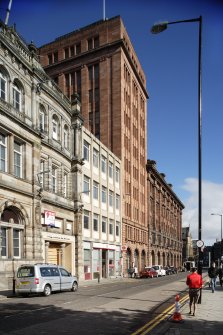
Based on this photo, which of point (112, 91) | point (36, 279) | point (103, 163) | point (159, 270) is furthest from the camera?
point (112, 91)

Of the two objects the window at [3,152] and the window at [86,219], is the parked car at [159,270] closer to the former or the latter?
the window at [86,219]

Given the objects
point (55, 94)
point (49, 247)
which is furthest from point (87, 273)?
point (55, 94)

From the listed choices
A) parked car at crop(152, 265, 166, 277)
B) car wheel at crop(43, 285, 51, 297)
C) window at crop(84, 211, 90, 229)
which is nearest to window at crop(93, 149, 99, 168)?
window at crop(84, 211, 90, 229)

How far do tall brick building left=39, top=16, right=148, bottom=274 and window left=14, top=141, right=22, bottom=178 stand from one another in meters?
28.9

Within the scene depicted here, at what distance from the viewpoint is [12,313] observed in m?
14.9

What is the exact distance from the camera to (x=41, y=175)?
114ft

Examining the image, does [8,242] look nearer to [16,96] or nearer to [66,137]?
[16,96]

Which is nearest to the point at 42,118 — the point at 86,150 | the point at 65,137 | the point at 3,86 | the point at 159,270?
the point at 65,137

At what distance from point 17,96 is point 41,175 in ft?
23.0

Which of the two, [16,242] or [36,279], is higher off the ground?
[16,242]

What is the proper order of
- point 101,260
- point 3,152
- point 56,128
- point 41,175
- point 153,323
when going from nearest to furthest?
point 153,323 < point 3,152 < point 41,175 < point 56,128 < point 101,260

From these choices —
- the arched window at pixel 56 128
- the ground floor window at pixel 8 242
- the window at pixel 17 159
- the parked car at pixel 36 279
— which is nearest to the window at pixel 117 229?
the arched window at pixel 56 128

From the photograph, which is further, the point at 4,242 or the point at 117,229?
the point at 117,229

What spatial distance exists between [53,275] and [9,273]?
5.34 meters
